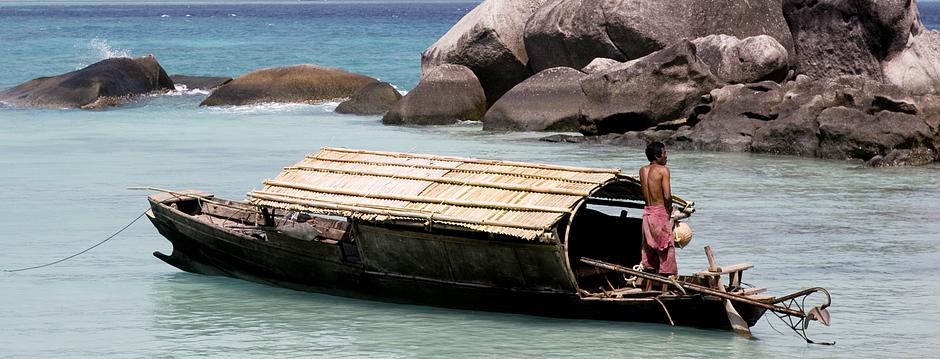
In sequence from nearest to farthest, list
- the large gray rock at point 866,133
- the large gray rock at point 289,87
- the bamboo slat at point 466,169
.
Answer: the bamboo slat at point 466,169 → the large gray rock at point 866,133 → the large gray rock at point 289,87

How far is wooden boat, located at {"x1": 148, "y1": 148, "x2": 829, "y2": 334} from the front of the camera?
32.7 feet

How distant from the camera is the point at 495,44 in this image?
2695cm

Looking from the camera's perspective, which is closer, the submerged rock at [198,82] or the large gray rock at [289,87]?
the large gray rock at [289,87]

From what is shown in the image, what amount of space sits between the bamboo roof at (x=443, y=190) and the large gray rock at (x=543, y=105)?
12538mm

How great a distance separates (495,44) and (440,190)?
16.5 metres

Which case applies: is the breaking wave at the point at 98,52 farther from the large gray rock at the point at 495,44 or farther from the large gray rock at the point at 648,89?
the large gray rock at the point at 648,89

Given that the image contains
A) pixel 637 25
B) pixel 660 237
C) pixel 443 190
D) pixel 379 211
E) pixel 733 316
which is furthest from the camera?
pixel 637 25

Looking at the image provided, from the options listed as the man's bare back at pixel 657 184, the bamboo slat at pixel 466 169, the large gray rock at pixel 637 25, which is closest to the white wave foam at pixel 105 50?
the large gray rock at pixel 637 25

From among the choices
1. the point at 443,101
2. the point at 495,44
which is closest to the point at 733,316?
the point at 443,101

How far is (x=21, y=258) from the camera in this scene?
1392 cm

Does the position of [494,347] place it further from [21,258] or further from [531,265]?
[21,258]

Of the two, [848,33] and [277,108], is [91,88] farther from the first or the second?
[848,33]

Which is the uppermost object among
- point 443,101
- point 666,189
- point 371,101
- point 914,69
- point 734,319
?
point 666,189

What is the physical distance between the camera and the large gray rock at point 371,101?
95.6 feet
